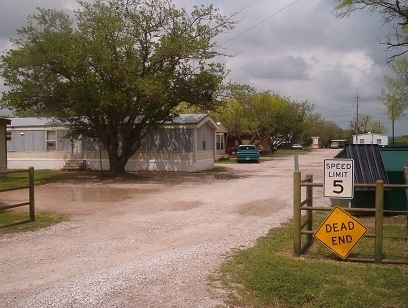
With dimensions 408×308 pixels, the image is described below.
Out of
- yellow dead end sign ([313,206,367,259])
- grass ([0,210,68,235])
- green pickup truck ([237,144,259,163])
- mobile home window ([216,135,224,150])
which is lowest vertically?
grass ([0,210,68,235])

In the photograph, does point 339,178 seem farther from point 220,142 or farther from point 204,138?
point 220,142

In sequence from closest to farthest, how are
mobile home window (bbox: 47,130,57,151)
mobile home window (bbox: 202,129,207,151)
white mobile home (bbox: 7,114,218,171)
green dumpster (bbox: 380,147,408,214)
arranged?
green dumpster (bbox: 380,147,408,214), white mobile home (bbox: 7,114,218,171), mobile home window (bbox: 202,129,207,151), mobile home window (bbox: 47,130,57,151)

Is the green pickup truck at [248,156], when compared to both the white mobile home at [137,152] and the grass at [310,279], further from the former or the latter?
the grass at [310,279]

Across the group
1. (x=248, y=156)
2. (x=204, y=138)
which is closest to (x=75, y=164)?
(x=204, y=138)

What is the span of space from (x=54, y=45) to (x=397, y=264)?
17.5 metres

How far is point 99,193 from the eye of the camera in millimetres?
17906

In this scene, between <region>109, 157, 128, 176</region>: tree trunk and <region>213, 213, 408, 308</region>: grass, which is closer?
<region>213, 213, 408, 308</region>: grass

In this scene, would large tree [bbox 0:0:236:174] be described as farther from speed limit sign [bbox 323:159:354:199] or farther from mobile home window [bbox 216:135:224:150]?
mobile home window [bbox 216:135:224:150]

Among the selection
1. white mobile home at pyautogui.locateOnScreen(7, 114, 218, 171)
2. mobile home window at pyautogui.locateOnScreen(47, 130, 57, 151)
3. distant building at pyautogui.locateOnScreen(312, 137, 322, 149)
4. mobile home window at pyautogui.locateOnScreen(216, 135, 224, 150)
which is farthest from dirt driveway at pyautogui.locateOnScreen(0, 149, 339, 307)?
distant building at pyautogui.locateOnScreen(312, 137, 322, 149)

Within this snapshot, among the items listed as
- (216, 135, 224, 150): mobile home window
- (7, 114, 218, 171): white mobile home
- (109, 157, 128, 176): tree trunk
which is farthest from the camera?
(216, 135, 224, 150): mobile home window

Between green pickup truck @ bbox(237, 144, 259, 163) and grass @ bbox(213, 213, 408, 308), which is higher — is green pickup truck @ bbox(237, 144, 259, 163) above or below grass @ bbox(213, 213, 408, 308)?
above

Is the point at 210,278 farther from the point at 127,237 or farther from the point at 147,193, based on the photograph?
the point at 147,193

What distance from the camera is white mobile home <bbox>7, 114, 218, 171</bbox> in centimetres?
2808

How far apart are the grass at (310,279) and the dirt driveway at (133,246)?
38 cm
